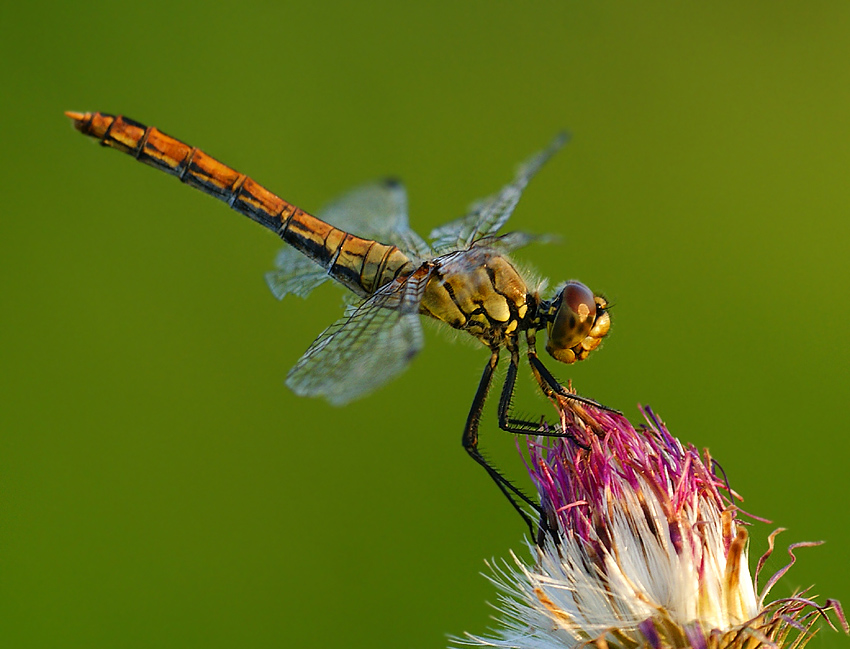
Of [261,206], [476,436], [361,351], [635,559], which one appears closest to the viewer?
[635,559]

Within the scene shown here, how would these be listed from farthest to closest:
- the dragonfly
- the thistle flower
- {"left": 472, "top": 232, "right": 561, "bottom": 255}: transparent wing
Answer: {"left": 472, "top": 232, "right": 561, "bottom": 255}: transparent wing → the dragonfly → the thistle flower

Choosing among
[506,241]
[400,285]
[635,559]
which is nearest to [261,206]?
[400,285]

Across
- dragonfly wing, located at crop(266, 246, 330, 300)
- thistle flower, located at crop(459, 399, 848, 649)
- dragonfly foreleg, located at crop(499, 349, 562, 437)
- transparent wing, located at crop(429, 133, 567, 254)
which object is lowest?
thistle flower, located at crop(459, 399, 848, 649)

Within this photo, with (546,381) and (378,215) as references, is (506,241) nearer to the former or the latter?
(546,381)

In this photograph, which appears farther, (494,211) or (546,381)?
(494,211)

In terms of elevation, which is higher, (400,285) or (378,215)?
(378,215)

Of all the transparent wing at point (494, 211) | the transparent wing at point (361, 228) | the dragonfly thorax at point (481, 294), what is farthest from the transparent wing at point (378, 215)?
the dragonfly thorax at point (481, 294)

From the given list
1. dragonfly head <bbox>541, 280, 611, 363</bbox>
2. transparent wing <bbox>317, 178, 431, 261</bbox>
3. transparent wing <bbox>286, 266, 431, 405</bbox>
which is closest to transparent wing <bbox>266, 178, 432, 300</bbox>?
transparent wing <bbox>317, 178, 431, 261</bbox>

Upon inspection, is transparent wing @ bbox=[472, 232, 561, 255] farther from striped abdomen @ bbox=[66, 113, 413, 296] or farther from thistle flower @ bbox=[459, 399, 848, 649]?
thistle flower @ bbox=[459, 399, 848, 649]

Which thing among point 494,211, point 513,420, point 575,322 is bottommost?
point 513,420
